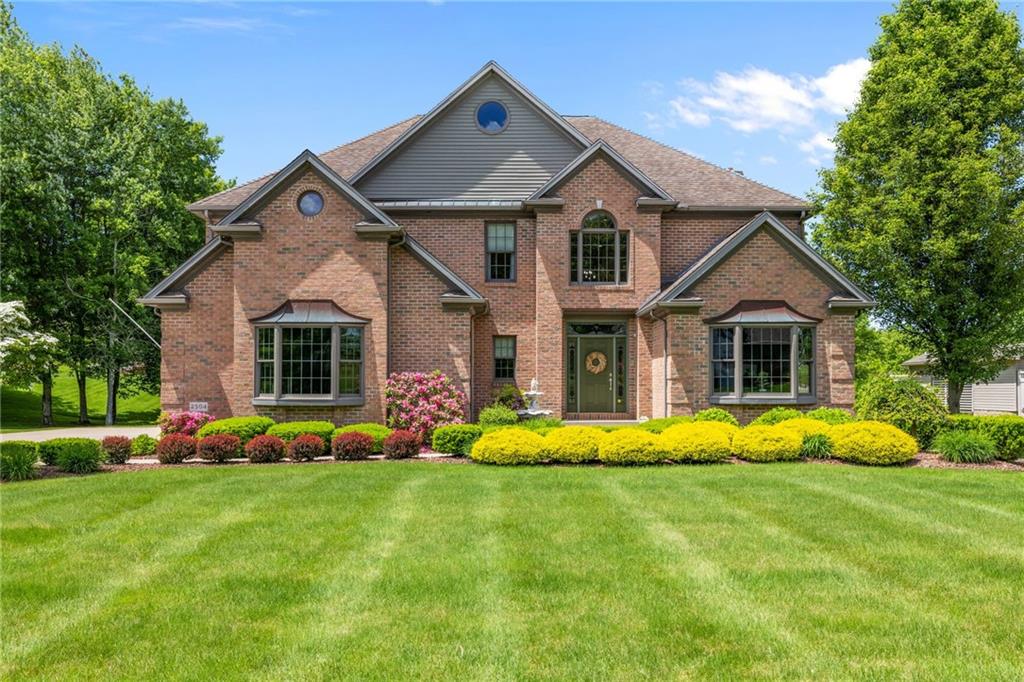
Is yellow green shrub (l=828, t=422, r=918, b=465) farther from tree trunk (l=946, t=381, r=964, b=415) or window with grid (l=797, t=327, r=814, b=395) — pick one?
tree trunk (l=946, t=381, r=964, b=415)

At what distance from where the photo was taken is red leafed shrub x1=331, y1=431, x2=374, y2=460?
1491 centimetres

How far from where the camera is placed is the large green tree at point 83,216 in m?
29.2

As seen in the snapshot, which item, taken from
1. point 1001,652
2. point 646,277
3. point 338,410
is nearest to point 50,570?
point 1001,652

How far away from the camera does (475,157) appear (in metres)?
22.8

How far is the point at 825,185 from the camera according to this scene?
2677cm

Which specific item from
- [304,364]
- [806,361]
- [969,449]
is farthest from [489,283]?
[969,449]

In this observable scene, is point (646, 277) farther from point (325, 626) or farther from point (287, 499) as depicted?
point (325, 626)

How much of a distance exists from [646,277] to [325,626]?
57.3ft

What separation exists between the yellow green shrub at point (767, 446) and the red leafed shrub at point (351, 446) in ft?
25.9

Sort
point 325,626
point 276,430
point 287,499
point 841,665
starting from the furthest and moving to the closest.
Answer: point 276,430
point 287,499
point 325,626
point 841,665

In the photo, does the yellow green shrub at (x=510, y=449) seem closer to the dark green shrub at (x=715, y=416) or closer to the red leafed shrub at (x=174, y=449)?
the dark green shrub at (x=715, y=416)

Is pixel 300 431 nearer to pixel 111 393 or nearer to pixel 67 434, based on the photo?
pixel 67 434

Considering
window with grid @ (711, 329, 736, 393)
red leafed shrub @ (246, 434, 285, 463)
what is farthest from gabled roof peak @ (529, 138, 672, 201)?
red leafed shrub @ (246, 434, 285, 463)

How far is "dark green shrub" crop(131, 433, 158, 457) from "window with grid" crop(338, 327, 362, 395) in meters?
4.65
